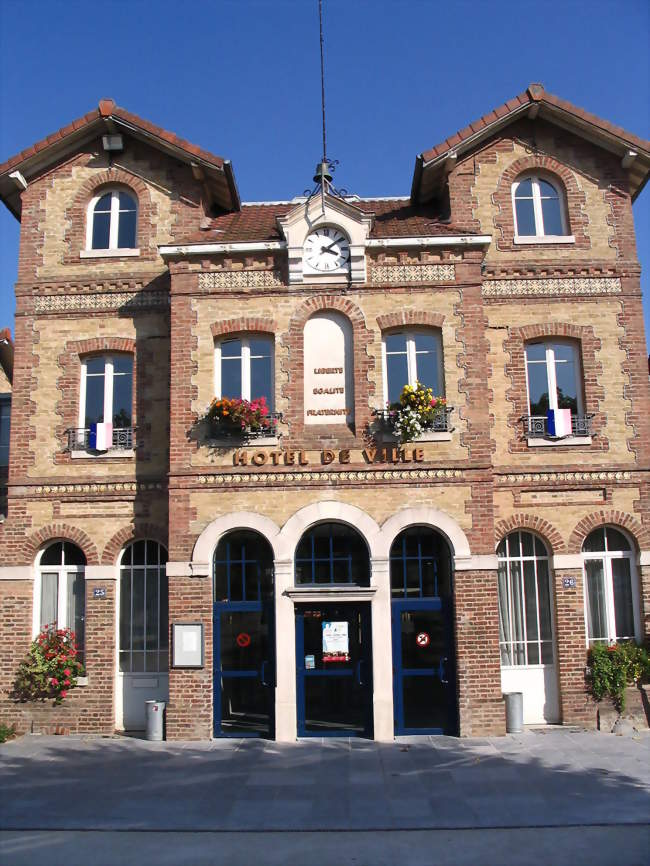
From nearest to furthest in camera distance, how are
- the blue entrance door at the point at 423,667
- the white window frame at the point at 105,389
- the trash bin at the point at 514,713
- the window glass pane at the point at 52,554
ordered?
the blue entrance door at the point at 423,667 < the trash bin at the point at 514,713 < the window glass pane at the point at 52,554 < the white window frame at the point at 105,389

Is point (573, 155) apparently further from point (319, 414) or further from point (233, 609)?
point (233, 609)

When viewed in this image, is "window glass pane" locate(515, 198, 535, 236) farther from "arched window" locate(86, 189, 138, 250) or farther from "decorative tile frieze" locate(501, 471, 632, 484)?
"arched window" locate(86, 189, 138, 250)

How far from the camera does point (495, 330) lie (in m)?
15.5

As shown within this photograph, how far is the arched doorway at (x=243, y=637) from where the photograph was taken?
13938 mm

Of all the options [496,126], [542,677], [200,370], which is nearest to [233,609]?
[200,370]

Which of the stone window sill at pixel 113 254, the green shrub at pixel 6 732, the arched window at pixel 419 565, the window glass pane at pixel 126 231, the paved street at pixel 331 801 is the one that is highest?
the window glass pane at pixel 126 231

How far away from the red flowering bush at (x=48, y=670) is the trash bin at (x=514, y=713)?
24.1 ft

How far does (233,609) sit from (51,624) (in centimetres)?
354

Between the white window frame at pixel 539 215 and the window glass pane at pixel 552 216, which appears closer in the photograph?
the white window frame at pixel 539 215

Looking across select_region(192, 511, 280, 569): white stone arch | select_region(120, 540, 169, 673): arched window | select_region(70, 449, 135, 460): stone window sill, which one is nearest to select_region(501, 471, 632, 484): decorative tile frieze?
select_region(192, 511, 280, 569): white stone arch

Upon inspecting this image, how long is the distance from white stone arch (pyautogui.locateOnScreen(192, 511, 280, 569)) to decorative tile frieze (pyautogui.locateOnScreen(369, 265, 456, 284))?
4605 mm

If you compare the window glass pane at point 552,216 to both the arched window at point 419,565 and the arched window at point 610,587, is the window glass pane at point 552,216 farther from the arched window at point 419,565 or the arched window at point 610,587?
the arched window at point 419,565

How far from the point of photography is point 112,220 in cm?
1620

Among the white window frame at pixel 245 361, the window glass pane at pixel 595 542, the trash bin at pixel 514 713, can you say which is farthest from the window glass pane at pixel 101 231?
the trash bin at pixel 514 713
